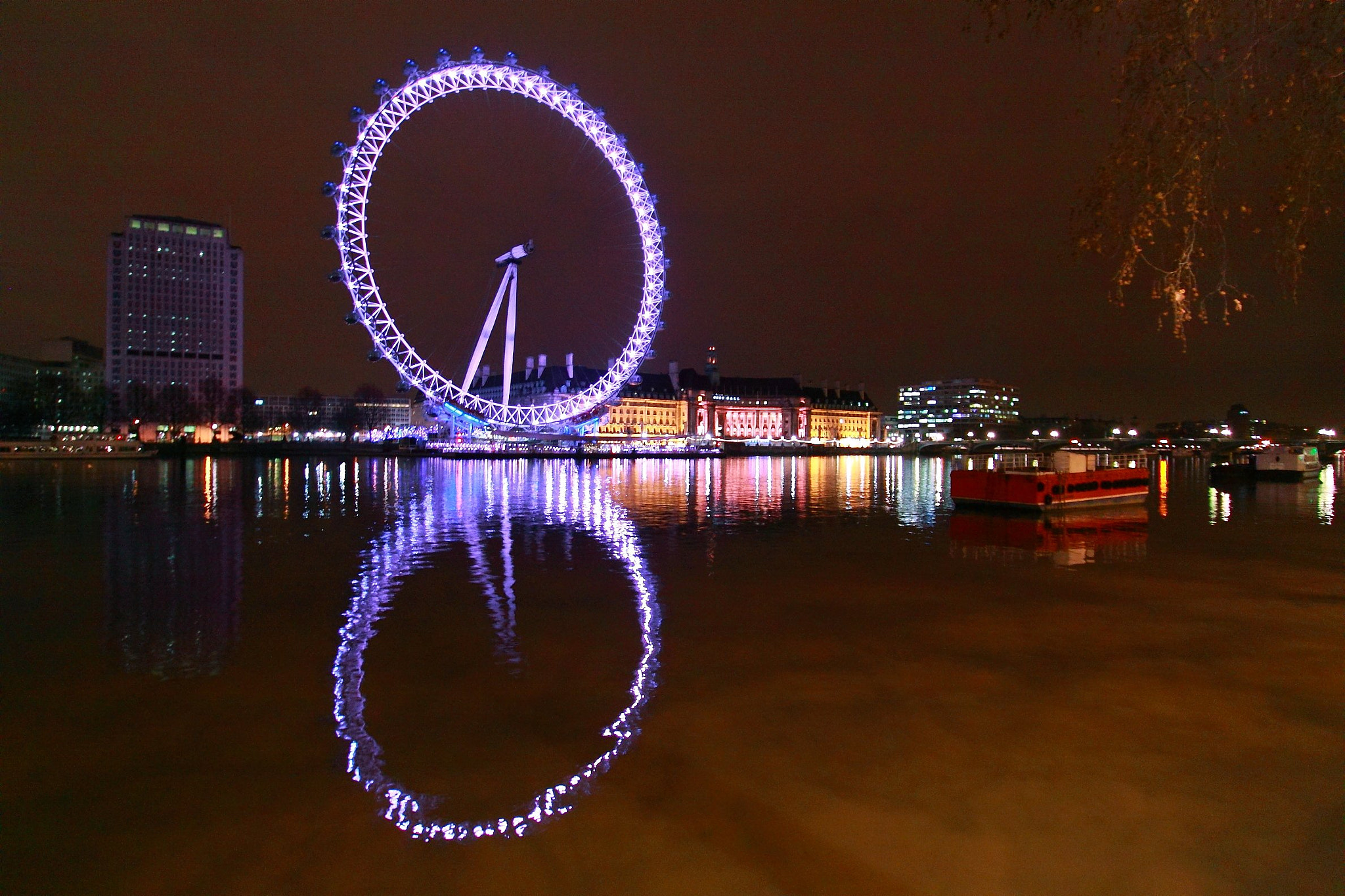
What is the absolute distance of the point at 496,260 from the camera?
61125 millimetres

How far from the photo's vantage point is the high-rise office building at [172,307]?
424ft

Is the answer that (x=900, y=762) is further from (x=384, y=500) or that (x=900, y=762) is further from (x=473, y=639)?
(x=384, y=500)

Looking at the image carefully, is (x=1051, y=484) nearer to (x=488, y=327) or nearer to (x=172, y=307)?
(x=488, y=327)

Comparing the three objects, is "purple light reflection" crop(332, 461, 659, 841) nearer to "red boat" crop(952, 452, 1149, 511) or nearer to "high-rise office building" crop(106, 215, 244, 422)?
"red boat" crop(952, 452, 1149, 511)

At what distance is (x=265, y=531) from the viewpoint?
20.4m

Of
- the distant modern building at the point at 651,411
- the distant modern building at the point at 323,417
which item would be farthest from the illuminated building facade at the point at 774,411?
the distant modern building at the point at 323,417

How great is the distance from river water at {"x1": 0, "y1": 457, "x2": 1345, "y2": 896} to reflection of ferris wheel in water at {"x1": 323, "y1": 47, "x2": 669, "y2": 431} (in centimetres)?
3035

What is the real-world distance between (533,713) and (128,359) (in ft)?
485

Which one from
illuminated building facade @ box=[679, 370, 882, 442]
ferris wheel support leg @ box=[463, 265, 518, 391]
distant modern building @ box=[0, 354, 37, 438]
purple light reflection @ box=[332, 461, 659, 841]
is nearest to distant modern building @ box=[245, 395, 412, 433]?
distant modern building @ box=[0, 354, 37, 438]

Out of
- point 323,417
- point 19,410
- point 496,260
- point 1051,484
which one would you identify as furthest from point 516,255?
point 323,417

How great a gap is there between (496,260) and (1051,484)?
4444 centimetres

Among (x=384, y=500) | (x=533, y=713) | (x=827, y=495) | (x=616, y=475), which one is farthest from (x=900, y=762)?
(x=616, y=475)

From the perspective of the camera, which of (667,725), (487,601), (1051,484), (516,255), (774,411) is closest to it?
(667,725)

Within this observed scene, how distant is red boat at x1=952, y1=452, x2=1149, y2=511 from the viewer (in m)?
27.0
